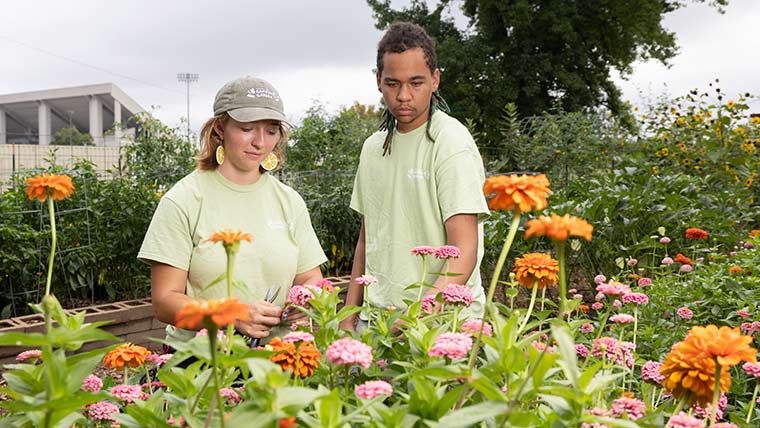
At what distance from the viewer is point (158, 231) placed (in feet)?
6.14

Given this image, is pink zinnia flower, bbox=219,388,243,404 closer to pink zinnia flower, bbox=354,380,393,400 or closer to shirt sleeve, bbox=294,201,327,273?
pink zinnia flower, bbox=354,380,393,400

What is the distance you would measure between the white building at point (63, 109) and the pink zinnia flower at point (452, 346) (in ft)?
103

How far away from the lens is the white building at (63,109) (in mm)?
33812

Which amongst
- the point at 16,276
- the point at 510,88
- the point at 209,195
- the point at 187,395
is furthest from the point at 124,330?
the point at 510,88

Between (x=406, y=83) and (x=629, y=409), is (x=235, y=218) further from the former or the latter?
(x=629, y=409)

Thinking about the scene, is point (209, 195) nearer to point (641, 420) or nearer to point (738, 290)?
point (641, 420)

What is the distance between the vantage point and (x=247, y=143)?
6.42 ft

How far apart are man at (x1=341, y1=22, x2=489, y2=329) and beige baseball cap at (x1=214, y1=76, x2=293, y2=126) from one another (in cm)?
32

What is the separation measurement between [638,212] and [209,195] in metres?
3.33

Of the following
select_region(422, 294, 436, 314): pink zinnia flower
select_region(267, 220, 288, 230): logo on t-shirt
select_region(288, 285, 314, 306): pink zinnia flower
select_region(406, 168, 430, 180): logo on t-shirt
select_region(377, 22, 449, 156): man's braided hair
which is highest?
select_region(377, 22, 449, 156): man's braided hair

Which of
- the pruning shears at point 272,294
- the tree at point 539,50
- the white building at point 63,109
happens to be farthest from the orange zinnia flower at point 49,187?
the white building at point 63,109

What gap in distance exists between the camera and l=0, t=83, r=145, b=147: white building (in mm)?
33812

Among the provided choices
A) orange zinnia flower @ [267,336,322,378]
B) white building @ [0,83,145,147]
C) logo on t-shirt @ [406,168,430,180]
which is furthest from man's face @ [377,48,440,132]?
white building @ [0,83,145,147]

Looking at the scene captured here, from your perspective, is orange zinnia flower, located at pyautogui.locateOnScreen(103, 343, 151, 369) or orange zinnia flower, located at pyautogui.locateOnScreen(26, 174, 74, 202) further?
orange zinnia flower, located at pyautogui.locateOnScreen(103, 343, 151, 369)
